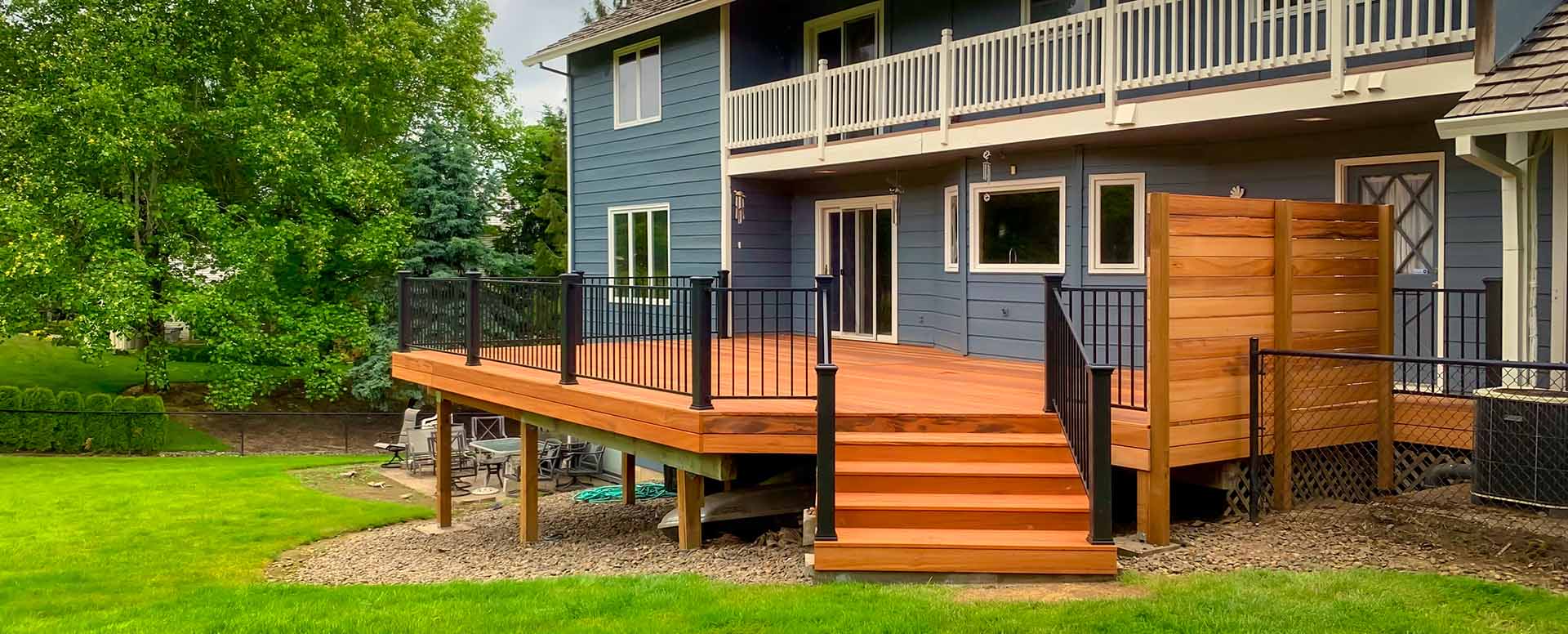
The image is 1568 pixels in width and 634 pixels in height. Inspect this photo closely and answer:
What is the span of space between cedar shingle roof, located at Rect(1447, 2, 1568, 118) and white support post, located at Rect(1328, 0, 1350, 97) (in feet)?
3.50

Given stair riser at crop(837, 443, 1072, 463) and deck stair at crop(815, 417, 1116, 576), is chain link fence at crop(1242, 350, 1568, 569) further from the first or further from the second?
deck stair at crop(815, 417, 1116, 576)

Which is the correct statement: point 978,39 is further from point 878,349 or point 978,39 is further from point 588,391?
point 588,391

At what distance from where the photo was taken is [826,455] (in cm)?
662

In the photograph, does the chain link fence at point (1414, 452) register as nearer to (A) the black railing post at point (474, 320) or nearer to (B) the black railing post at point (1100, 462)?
(B) the black railing post at point (1100, 462)

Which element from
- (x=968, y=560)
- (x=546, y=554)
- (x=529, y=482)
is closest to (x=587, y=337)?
(x=529, y=482)

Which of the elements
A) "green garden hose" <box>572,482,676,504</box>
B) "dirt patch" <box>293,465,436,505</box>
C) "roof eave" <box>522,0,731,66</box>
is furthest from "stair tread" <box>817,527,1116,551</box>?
"dirt patch" <box>293,465,436,505</box>

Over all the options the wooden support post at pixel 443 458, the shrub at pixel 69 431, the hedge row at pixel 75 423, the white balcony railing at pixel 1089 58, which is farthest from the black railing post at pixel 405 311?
the shrub at pixel 69 431

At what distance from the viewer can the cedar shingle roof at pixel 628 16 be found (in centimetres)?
1691

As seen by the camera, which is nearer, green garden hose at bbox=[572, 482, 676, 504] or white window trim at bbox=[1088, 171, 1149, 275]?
white window trim at bbox=[1088, 171, 1149, 275]

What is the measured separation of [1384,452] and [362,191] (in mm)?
19931

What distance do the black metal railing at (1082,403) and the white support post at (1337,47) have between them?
2.96 m

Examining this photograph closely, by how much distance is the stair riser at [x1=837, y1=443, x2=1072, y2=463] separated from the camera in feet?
24.1

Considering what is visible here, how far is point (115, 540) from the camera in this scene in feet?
38.5

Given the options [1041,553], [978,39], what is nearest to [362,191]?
[978,39]
